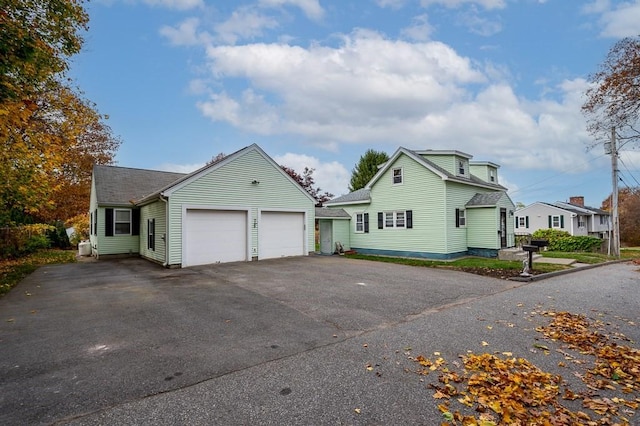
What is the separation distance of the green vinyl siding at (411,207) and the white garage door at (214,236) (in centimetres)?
788

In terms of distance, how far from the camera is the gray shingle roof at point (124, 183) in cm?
1652

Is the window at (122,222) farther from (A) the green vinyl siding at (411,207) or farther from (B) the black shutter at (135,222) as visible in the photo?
(A) the green vinyl siding at (411,207)

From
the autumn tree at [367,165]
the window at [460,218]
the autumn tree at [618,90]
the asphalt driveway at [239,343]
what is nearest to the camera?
the asphalt driveway at [239,343]


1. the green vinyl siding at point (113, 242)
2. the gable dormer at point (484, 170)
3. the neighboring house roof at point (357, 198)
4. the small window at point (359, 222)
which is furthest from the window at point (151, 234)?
the gable dormer at point (484, 170)

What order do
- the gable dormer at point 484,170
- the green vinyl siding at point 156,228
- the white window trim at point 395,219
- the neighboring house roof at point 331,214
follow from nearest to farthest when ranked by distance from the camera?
1. the green vinyl siding at point 156,228
2. the white window trim at point 395,219
3. the neighboring house roof at point 331,214
4. the gable dormer at point 484,170

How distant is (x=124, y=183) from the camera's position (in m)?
18.2

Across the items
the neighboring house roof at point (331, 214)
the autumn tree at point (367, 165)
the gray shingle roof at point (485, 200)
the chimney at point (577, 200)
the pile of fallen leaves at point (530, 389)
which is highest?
the autumn tree at point (367, 165)

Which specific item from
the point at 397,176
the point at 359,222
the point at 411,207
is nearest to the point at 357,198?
the point at 359,222

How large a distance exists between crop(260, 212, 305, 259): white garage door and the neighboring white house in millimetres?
29456

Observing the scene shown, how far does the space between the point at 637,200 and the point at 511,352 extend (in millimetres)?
44289

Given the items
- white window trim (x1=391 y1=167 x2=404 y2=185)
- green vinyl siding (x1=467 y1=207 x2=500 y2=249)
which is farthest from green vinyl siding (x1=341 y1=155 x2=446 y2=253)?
green vinyl siding (x1=467 y1=207 x2=500 y2=249)

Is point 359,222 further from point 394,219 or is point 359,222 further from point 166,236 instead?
point 166,236

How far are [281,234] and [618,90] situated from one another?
43.9ft

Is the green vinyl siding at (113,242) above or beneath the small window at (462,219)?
beneath
